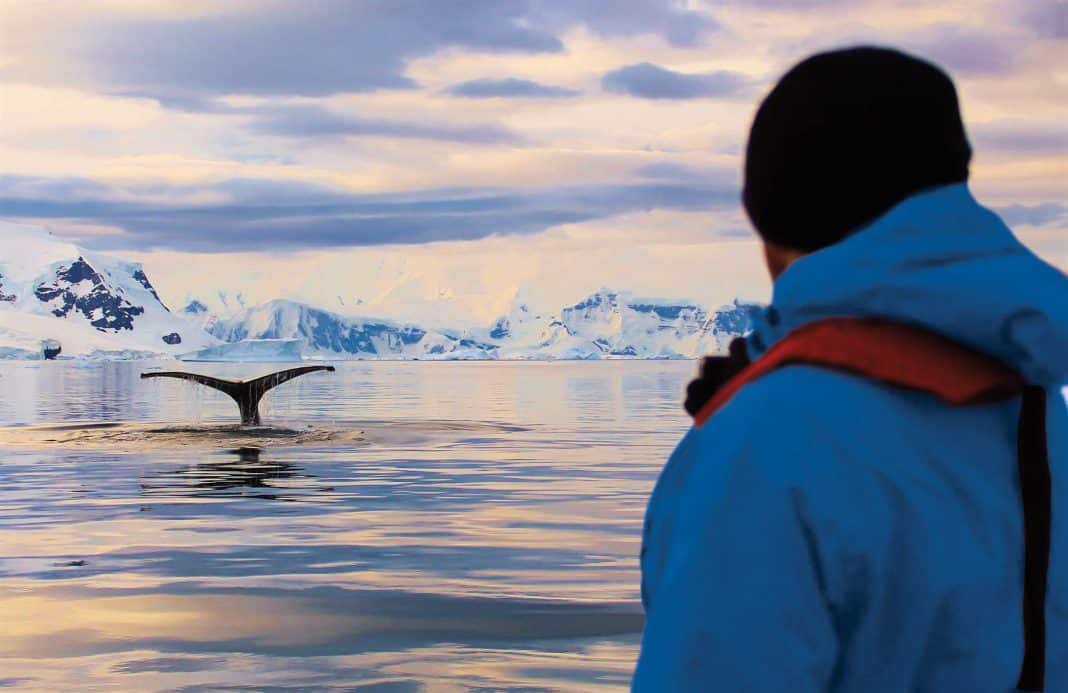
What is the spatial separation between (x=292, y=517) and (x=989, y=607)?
16.0 m

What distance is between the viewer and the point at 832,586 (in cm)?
160

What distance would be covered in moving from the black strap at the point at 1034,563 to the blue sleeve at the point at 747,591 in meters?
0.32

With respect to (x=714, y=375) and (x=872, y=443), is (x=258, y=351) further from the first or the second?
(x=872, y=443)

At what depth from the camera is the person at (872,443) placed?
158 cm

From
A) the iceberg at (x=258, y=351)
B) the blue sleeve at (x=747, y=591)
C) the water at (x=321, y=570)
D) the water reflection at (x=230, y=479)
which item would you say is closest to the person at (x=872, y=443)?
the blue sleeve at (x=747, y=591)

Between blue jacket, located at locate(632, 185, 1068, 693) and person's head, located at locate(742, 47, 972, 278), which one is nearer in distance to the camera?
blue jacket, located at locate(632, 185, 1068, 693)

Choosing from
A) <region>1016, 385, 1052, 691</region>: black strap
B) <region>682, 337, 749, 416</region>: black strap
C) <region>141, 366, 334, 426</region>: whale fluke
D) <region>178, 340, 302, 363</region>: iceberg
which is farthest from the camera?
<region>178, 340, 302, 363</region>: iceberg

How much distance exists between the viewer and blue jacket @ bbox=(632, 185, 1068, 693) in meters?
1.57

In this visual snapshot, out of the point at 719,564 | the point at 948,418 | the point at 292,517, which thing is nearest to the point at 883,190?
the point at 948,418

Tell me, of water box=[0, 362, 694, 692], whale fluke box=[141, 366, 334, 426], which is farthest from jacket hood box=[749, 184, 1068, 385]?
whale fluke box=[141, 366, 334, 426]

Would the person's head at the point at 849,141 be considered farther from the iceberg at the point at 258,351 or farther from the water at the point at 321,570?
the iceberg at the point at 258,351

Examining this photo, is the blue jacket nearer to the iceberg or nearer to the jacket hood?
the jacket hood

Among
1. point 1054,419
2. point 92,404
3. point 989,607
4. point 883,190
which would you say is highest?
point 883,190

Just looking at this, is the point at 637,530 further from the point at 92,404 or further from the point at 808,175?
the point at 92,404
